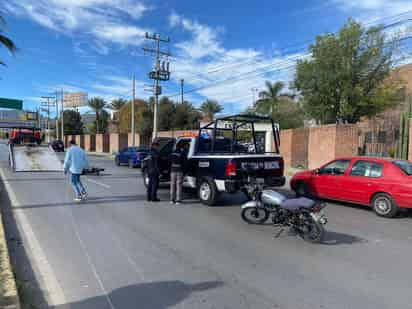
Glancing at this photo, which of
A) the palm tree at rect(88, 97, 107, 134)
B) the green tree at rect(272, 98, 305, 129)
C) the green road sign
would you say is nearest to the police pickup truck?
the green road sign

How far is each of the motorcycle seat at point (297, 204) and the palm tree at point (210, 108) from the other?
45353 mm

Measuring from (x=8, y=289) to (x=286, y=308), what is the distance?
3.02 m

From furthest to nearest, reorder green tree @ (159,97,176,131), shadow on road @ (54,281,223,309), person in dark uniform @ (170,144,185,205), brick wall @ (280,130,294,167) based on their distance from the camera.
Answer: green tree @ (159,97,176,131)
brick wall @ (280,130,294,167)
person in dark uniform @ (170,144,185,205)
shadow on road @ (54,281,223,309)

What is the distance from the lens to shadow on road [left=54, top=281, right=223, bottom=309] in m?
3.39

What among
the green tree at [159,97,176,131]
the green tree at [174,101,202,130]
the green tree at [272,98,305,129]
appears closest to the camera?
the green tree at [272,98,305,129]

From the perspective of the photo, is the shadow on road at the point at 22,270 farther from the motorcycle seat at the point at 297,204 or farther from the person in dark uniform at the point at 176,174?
the motorcycle seat at the point at 297,204

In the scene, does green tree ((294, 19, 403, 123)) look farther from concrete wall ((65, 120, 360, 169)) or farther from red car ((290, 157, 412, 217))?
red car ((290, 157, 412, 217))

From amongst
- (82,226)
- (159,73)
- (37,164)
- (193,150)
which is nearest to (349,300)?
(82,226)

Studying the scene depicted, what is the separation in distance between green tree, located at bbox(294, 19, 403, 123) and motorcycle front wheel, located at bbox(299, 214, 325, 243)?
1207cm

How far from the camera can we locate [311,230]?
5.62 m

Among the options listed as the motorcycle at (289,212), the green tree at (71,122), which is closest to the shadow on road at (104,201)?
the motorcycle at (289,212)

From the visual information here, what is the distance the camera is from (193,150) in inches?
362

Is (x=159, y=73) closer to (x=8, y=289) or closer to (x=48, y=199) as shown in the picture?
(x=48, y=199)

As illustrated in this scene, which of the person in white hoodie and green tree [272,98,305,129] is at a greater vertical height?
green tree [272,98,305,129]
